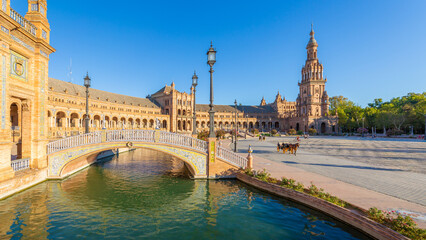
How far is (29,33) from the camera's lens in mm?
12039

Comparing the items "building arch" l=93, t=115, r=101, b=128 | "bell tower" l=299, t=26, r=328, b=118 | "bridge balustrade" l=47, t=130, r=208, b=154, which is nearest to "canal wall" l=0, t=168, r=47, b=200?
"bridge balustrade" l=47, t=130, r=208, b=154

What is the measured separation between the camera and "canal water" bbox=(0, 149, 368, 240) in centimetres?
748

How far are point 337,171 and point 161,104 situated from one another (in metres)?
85.1

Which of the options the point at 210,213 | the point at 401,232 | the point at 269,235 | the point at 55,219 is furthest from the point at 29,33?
the point at 401,232

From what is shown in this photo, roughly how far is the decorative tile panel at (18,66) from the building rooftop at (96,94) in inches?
1841

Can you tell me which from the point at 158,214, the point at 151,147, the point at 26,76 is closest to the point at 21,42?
the point at 26,76

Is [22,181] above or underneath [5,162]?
underneath

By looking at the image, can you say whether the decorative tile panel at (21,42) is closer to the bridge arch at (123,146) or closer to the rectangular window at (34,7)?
the rectangular window at (34,7)

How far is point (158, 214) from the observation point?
361 inches

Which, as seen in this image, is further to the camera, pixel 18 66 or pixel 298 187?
pixel 18 66

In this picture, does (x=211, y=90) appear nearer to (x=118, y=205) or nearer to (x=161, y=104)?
(x=118, y=205)

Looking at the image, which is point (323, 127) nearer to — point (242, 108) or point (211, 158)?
point (242, 108)

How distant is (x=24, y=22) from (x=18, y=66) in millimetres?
2767

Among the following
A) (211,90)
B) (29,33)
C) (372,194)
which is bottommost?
(372,194)
